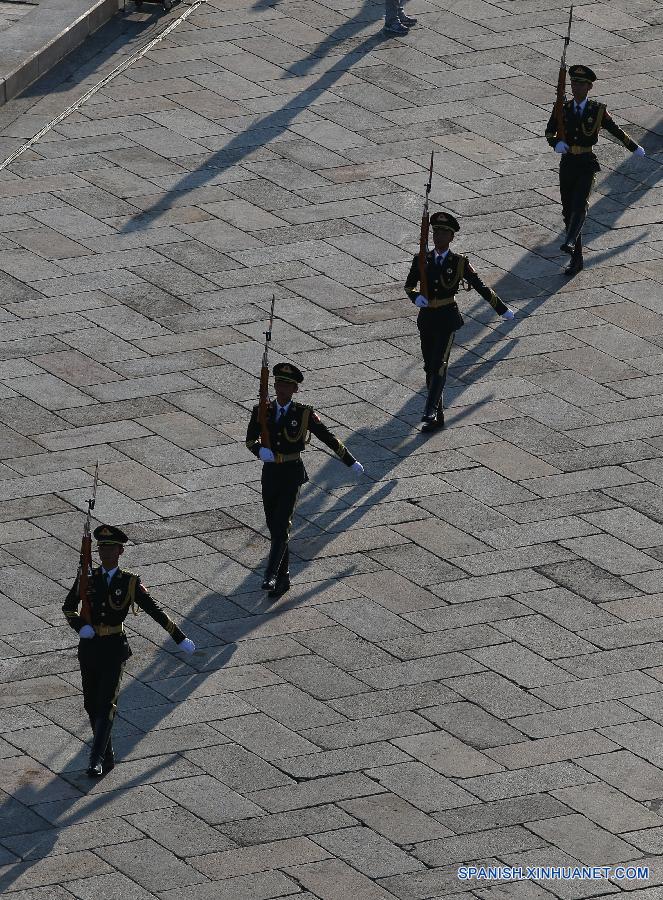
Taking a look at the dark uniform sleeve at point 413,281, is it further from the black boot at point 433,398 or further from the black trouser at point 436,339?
the black boot at point 433,398

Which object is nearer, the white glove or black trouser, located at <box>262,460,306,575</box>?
the white glove

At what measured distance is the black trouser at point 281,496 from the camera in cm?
1315

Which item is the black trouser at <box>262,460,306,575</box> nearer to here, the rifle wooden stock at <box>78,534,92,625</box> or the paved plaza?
the paved plaza

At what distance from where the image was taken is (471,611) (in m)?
13.2

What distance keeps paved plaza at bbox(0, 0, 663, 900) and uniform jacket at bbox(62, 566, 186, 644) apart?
866 millimetres

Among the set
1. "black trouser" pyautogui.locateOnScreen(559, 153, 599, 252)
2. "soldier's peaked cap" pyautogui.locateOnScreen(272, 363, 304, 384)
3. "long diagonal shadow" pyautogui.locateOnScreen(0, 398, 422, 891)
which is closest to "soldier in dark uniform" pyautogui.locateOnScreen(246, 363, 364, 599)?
"soldier's peaked cap" pyautogui.locateOnScreen(272, 363, 304, 384)

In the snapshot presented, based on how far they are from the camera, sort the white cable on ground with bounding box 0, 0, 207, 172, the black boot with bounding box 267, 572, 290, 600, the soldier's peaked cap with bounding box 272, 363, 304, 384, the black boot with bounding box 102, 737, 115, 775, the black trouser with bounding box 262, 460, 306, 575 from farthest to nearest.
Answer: the white cable on ground with bounding box 0, 0, 207, 172
the black boot with bounding box 267, 572, 290, 600
the black trouser with bounding box 262, 460, 306, 575
the soldier's peaked cap with bounding box 272, 363, 304, 384
the black boot with bounding box 102, 737, 115, 775

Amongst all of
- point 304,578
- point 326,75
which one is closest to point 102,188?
point 326,75

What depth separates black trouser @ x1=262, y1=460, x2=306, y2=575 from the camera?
1315 centimetres

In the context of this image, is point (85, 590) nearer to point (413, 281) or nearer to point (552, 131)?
point (413, 281)

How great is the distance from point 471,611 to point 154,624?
2.02m

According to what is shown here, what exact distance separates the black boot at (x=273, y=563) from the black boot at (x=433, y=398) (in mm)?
2185

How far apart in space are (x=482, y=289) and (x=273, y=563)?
2.91m

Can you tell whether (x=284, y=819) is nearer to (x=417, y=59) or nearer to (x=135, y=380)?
(x=135, y=380)
